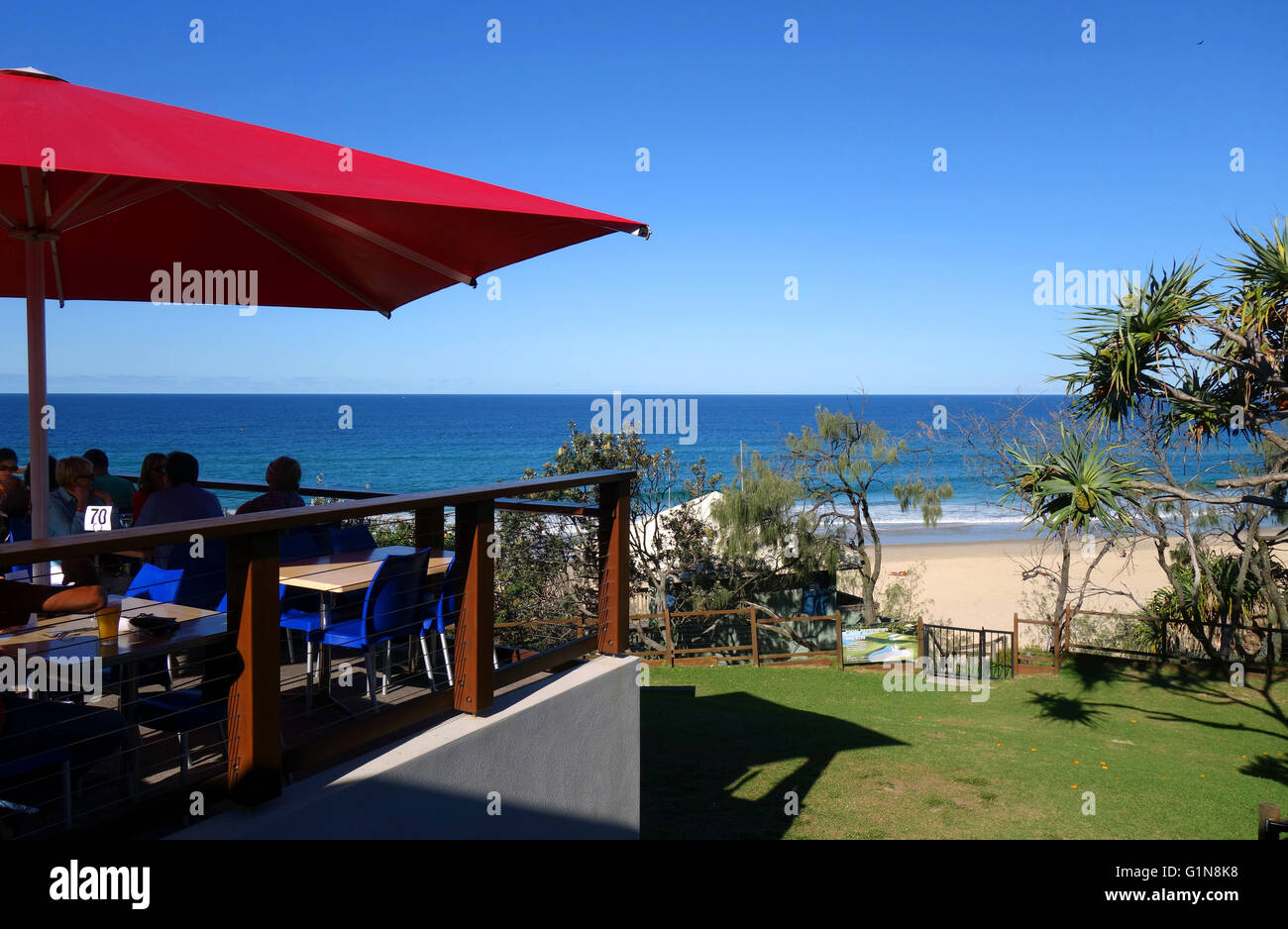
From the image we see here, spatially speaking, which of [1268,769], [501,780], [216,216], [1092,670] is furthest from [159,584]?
[1092,670]

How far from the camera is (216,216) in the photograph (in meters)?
4.29

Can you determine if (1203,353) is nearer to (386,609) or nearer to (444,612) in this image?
(444,612)

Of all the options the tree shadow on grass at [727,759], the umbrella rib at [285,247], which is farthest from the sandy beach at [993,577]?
the umbrella rib at [285,247]

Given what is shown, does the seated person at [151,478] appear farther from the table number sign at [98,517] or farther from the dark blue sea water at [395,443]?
the dark blue sea water at [395,443]

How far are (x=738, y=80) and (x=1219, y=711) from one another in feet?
56.7

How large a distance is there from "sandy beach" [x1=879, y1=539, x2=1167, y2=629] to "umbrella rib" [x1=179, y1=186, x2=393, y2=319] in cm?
2040

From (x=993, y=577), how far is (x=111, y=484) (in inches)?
1123

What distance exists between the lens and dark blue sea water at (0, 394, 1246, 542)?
4720cm

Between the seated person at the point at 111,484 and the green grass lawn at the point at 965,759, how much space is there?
459 cm

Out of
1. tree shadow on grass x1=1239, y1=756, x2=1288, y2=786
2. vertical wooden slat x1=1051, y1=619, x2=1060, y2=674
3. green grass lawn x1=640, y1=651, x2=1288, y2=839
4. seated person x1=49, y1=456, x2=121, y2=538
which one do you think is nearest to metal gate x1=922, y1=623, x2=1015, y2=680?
vertical wooden slat x1=1051, y1=619, x2=1060, y2=674

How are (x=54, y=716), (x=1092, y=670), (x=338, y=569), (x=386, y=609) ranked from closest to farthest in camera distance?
(x=54, y=716)
(x=386, y=609)
(x=338, y=569)
(x=1092, y=670)

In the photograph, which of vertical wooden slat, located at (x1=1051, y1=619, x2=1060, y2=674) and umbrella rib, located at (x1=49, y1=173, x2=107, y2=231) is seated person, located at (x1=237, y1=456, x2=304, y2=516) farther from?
vertical wooden slat, located at (x1=1051, y1=619, x2=1060, y2=674)

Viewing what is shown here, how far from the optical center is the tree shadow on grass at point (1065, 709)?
11133mm

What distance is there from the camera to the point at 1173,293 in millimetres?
7828
